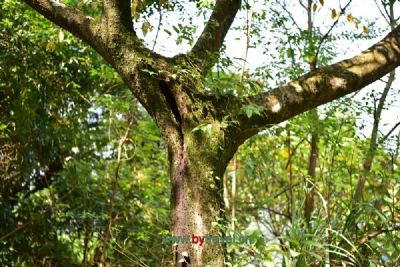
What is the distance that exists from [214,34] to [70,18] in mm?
722

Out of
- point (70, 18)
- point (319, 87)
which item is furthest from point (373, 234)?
point (70, 18)

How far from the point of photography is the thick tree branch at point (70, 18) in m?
2.34

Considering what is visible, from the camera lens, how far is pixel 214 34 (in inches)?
99.7

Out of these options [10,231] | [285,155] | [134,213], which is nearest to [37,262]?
[10,231]

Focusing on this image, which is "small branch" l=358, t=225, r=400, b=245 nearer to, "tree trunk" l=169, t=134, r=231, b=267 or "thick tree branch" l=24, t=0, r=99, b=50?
"tree trunk" l=169, t=134, r=231, b=267

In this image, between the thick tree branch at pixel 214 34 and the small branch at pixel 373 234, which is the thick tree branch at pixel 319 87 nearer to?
the thick tree branch at pixel 214 34

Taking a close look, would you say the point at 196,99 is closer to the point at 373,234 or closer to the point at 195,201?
the point at 195,201

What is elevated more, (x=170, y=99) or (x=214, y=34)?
(x=214, y=34)

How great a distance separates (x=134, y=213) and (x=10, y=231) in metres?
Answer: 1.21

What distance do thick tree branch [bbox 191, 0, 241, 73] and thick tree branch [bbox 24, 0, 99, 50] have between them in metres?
0.50

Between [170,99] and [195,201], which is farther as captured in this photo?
[170,99]

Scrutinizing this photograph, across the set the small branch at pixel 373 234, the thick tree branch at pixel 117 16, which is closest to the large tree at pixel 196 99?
the thick tree branch at pixel 117 16

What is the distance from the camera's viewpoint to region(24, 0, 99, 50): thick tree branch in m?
2.34

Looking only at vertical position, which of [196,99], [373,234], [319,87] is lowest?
[373,234]
